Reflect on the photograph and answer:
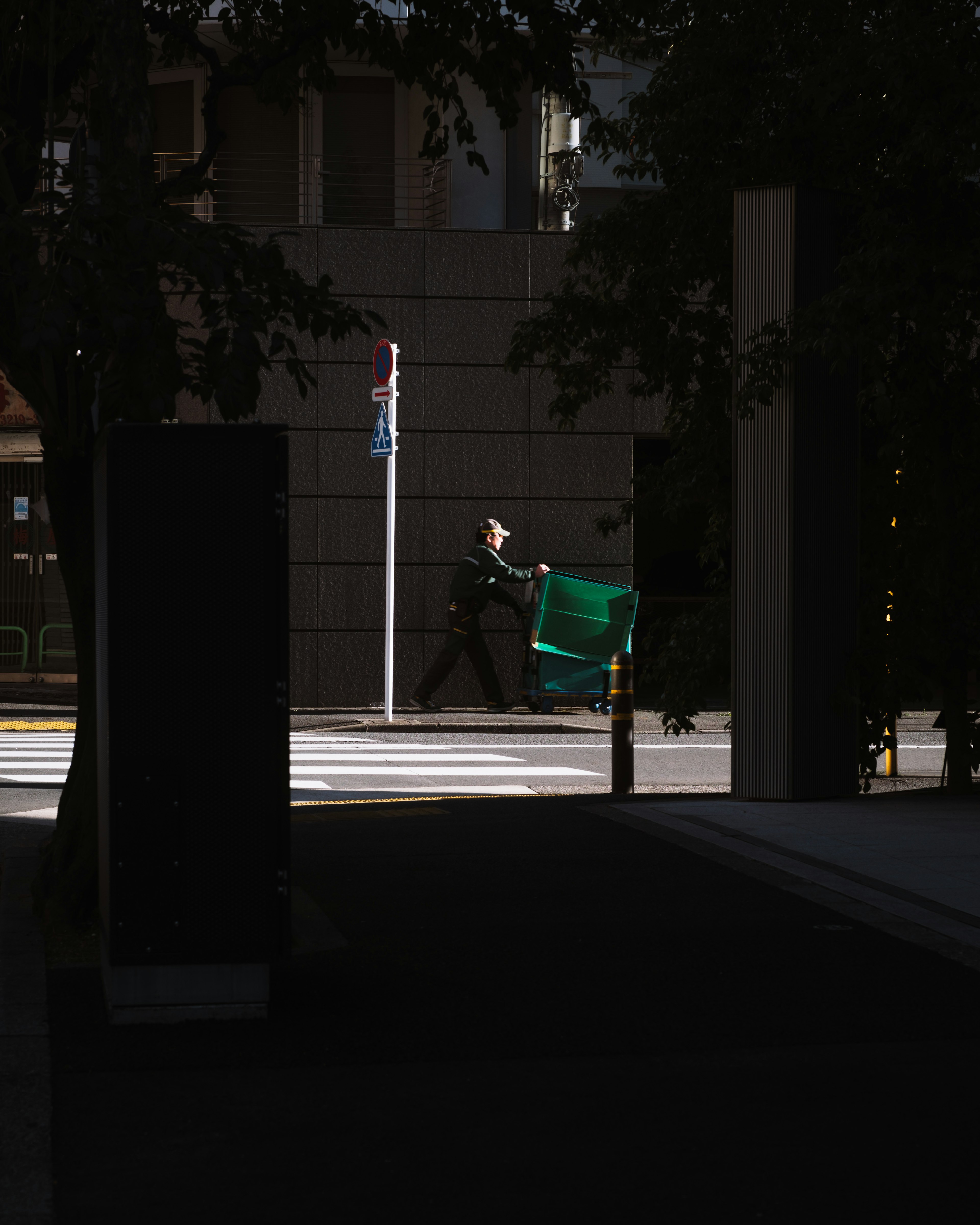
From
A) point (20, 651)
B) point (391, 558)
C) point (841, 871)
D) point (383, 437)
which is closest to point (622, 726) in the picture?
point (841, 871)

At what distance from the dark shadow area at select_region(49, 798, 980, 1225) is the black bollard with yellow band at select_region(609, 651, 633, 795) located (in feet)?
14.1

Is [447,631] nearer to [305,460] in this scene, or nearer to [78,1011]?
[305,460]

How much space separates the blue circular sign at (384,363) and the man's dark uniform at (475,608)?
6.41ft

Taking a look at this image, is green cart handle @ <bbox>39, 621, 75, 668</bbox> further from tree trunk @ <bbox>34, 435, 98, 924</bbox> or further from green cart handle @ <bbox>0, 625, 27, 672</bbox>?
tree trunk @ <bbox>34, 435, 98, 924</bbox>

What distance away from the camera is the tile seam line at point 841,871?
658cm

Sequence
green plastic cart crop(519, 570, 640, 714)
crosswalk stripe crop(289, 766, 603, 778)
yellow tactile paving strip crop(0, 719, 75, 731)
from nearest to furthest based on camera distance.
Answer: crosswalk stripe crop(289, 766, 603, 778)
yellow tactile paving strip crop(0, 719, 75, 731)
green plastic cart crop(519, 570, 640, 714)

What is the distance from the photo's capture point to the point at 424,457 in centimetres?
1955

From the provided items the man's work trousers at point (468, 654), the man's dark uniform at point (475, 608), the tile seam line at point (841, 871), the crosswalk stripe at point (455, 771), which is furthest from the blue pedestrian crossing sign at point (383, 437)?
the tile seam line at point (841, 871)

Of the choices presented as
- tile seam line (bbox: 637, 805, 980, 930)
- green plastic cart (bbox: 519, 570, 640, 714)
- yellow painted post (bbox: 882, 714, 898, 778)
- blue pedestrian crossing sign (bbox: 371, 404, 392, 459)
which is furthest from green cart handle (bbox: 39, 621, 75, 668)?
tile seam line (bbox: 637, 805, 980, 930)

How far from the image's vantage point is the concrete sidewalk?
6621 millimetres

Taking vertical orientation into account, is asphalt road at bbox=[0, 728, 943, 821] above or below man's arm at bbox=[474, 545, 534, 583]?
below

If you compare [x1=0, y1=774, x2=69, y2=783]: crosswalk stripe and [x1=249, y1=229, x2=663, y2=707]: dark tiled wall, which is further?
[x1=249, y1=229, x2=663, y2=707]: dark tiled wall

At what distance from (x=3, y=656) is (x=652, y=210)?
1276 centimetres

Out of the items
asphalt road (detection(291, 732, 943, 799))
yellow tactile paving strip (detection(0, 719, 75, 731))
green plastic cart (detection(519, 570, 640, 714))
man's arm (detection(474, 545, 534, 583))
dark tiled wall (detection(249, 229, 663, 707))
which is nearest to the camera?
asphalt road (detection(291, 732, 943, 799))
